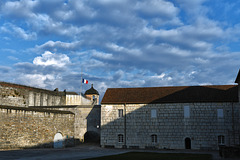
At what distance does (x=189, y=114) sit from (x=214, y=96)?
3.62 meters

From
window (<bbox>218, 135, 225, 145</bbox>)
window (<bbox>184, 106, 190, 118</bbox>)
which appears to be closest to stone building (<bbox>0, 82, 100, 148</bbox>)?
window (<bbox>184, 106, 190, 118</bbox>)

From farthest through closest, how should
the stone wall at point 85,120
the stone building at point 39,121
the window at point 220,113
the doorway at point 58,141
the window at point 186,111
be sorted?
the stone wall at point 85,120, the doorway at point 58,141, the window at point 186,111, the window at point 220,113, the stone building at point 39,121

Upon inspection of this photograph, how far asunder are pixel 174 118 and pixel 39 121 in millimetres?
15199

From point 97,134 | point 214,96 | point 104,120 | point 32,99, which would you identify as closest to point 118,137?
point 104,120

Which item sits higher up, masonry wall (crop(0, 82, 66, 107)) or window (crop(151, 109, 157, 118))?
masonry wall (crop(0, 82, 66, 107))

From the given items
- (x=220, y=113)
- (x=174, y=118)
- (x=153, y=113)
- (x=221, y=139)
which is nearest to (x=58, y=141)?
(x=153, y=113)

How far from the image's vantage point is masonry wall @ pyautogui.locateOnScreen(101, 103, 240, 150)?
26484 millimetres

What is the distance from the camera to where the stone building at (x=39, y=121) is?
23094 mm

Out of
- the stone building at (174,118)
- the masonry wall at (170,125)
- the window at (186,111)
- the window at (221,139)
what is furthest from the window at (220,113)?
the window at (186,111)

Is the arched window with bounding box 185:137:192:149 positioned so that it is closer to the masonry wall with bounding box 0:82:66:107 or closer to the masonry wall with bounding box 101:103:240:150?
the masonry wall with bounding box 101:103:240:150

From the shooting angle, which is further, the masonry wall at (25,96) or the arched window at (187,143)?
the masonry wall at (25,96)

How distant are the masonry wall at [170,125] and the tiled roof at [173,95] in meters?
0.57

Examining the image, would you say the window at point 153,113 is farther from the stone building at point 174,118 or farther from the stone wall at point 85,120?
the stone wall at point 85,120

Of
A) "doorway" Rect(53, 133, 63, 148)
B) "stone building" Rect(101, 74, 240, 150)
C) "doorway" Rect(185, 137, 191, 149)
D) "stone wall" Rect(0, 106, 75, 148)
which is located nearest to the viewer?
"stone wall" Rect(0, 106, 75, 148)
